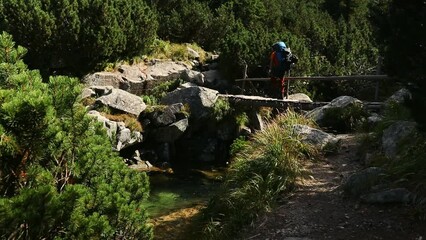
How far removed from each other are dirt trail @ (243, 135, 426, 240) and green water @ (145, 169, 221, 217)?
344cm

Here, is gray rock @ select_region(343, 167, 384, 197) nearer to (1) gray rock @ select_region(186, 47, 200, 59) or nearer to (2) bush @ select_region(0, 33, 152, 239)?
(2) bush @ select_region(0, 33, 152, 239)

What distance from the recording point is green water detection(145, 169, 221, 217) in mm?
9562

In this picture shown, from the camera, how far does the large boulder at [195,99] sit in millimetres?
14531

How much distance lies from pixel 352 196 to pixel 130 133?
8.30 meters

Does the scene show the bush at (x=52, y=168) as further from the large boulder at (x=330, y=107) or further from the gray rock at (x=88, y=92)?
the gray rock at (x=88, y=92)

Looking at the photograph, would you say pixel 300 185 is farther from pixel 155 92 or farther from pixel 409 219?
pixel 155 92

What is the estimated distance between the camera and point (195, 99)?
14.6 meters

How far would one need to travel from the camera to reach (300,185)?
6945 mm

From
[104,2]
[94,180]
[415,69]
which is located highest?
[104,2]

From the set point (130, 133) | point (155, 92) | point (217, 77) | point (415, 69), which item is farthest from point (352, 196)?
point (217, 77)

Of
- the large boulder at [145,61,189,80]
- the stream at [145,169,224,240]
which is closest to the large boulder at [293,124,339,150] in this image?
the stream at [145,169,224,240]

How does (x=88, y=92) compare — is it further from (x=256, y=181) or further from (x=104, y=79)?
(x=256, y=181)

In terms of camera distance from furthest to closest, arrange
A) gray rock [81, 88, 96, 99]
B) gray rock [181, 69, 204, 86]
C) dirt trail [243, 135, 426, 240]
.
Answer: gray rock [181, 69, 204, 86] < gray rock [81, 88, 96, 99] < dirt trail [243, 135, 426, 240]

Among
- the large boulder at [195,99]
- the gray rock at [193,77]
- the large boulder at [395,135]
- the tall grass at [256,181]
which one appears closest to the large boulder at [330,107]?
the tall grass at [256,181]
